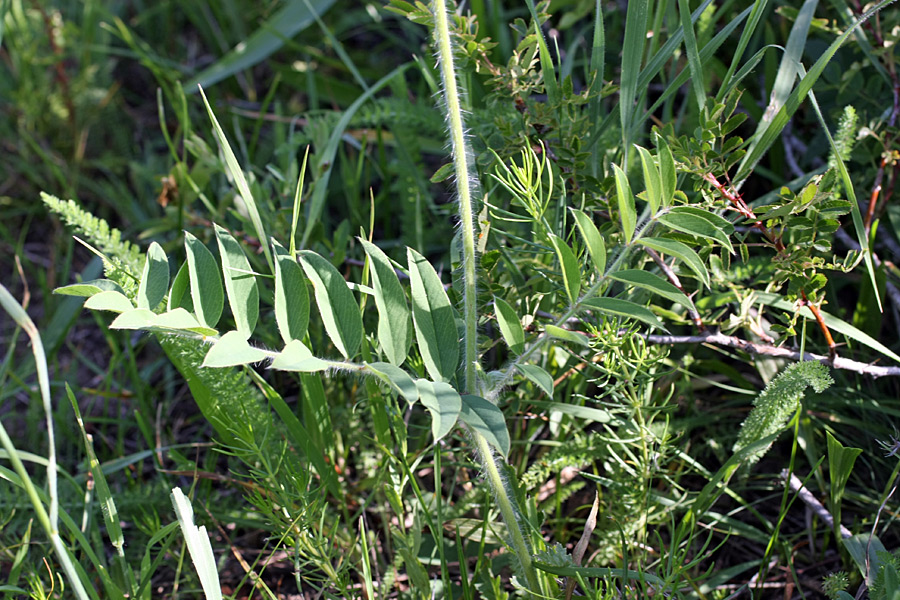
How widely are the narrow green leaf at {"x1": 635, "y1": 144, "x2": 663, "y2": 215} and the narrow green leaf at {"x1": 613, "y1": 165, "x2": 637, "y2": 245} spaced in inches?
1.0

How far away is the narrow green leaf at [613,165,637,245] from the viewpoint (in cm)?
99

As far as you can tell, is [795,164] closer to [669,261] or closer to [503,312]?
[669,261]

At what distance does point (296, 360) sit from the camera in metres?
0.92

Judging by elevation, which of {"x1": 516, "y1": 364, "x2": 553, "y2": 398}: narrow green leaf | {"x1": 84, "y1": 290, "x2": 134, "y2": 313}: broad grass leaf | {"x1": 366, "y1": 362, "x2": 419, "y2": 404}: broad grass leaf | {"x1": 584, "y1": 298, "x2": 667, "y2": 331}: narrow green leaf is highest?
{"x1": 84, "y1": 290, "x2": 134, "y2": 313}: broad grass leaf

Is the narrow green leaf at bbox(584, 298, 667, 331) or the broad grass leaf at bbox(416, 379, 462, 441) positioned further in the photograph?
→ the narrow green leaf at bbox(584, 298, 667, 331)

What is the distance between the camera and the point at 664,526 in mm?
1509

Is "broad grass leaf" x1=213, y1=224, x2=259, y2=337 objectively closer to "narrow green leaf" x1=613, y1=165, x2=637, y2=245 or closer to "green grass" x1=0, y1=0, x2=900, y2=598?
"green grass" x1=0, y1=0, x2=900, y2=598

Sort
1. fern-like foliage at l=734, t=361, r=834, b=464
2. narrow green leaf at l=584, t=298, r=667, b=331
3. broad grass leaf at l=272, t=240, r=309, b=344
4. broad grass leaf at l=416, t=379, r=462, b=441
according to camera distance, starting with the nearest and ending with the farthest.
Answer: broad grass leaf at l=416, t=379, r=462, b=441, narrow green leaf at l=584, t=298, r=667, b=331, broad grass leaf at l=272, t=240, r=309, b=344, fern-like foliage at l=734, t=361, r=834, b=464

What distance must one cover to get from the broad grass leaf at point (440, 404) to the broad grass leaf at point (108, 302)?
0.40 metres

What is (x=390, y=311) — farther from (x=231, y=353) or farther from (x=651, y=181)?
(x=651, y=181)

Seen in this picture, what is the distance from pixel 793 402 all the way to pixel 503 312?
1.92 ft

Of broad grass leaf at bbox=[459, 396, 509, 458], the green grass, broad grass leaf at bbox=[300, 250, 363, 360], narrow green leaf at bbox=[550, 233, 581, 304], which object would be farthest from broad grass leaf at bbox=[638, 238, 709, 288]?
broad grass leaf at bbox=[300, 250, 363, 360]

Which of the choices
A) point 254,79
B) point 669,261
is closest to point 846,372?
point 669,261

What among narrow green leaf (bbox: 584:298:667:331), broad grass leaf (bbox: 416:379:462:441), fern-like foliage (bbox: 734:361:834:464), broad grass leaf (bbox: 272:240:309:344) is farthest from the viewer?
fern-like foliage (bbox: 734:361:834:464)
